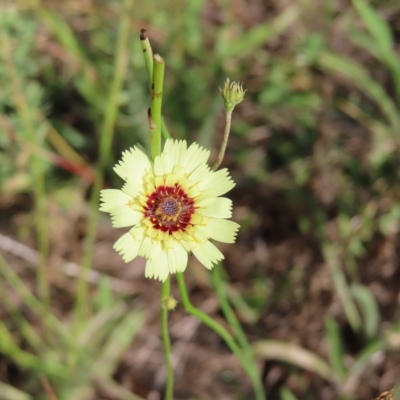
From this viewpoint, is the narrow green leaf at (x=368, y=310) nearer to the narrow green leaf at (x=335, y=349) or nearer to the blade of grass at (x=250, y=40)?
the narrow green leaf at (x=335, y=349)

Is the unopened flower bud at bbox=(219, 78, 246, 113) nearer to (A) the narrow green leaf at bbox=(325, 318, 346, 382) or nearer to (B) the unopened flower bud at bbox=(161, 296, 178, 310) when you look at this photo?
(B) the unopened flower bud at bbox=(161, 296, 178, 310)

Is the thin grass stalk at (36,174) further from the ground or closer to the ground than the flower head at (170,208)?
further from the ground

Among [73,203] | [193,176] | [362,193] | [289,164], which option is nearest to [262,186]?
[289,164]

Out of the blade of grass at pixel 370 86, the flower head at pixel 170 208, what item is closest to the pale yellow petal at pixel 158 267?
the flower head at pixel 170 208

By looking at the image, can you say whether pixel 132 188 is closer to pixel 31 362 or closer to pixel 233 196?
pixel 31 362

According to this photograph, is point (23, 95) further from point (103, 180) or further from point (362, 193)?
point (362, 193)

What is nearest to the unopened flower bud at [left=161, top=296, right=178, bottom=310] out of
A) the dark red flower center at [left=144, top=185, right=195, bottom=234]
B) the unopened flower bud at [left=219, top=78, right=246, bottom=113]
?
the dark red flower center at [left=144, top=185, right=195, bottom=234]
